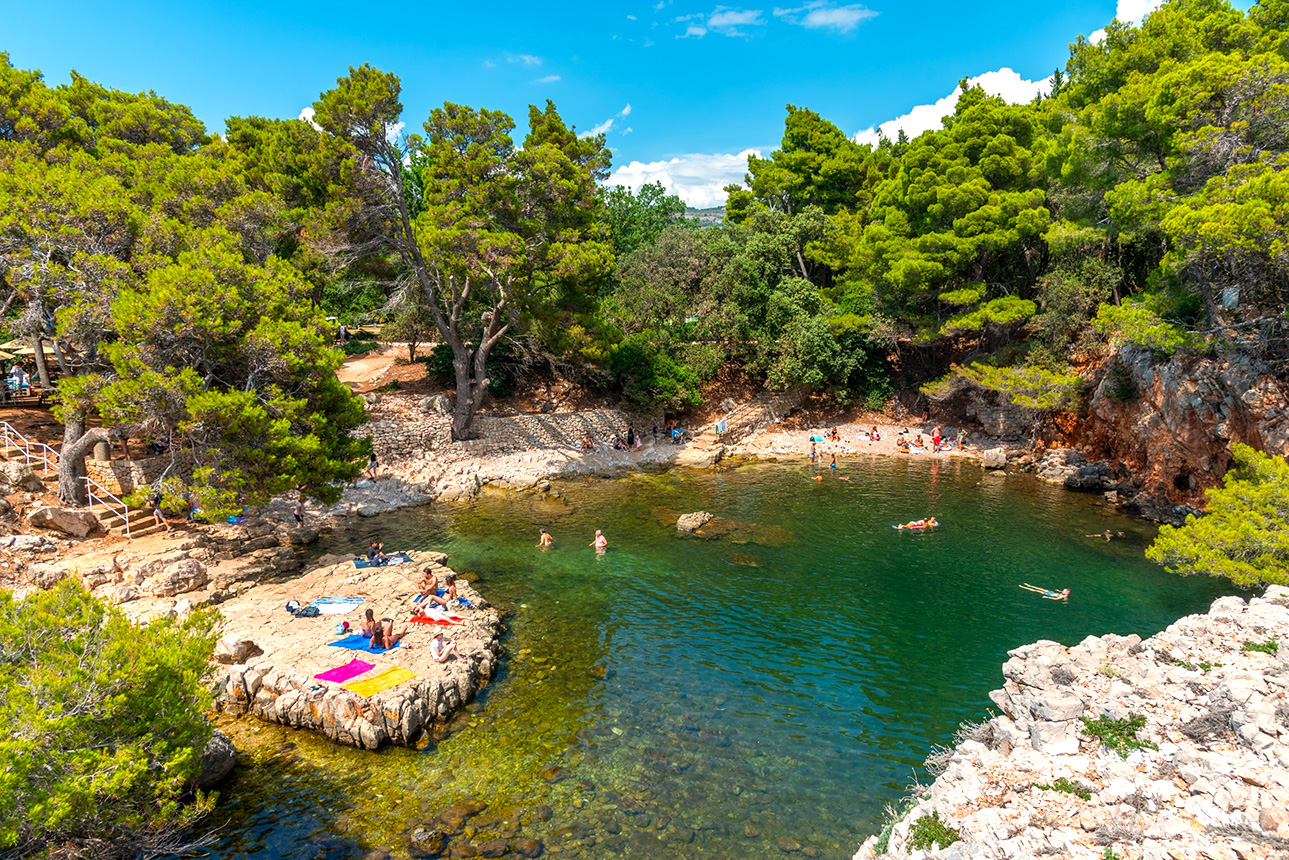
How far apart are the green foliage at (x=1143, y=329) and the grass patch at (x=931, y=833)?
22.3 meters

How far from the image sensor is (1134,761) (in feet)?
24.9

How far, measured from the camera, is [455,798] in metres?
10.7

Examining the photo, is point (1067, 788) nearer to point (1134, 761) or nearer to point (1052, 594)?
point (1134, 761)

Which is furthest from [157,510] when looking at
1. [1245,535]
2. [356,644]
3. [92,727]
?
[1245,535]

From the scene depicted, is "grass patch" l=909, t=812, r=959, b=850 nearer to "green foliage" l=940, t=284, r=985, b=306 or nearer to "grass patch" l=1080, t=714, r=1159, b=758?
"grass patch" l=1080, t=714, r=1159, b=758

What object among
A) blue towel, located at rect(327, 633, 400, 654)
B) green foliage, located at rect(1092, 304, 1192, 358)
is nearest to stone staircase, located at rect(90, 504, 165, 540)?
blue towel, located at rect(327, 633, 400, 654)

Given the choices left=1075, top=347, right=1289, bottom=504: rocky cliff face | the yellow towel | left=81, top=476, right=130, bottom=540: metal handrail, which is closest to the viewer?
the yellow towel

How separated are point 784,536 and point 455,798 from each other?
53.9ft

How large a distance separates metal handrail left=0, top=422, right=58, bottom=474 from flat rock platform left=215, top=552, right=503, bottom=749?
1054 cm

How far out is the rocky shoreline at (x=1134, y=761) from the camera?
6402 millimetres

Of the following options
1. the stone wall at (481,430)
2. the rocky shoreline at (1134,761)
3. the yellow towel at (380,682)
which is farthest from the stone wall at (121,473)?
the rocky shoreline at (1134,761)

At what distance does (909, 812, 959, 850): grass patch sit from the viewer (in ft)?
23.9

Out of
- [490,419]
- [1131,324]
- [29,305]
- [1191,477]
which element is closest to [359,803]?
[29,305]

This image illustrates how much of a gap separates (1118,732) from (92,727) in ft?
43.6
